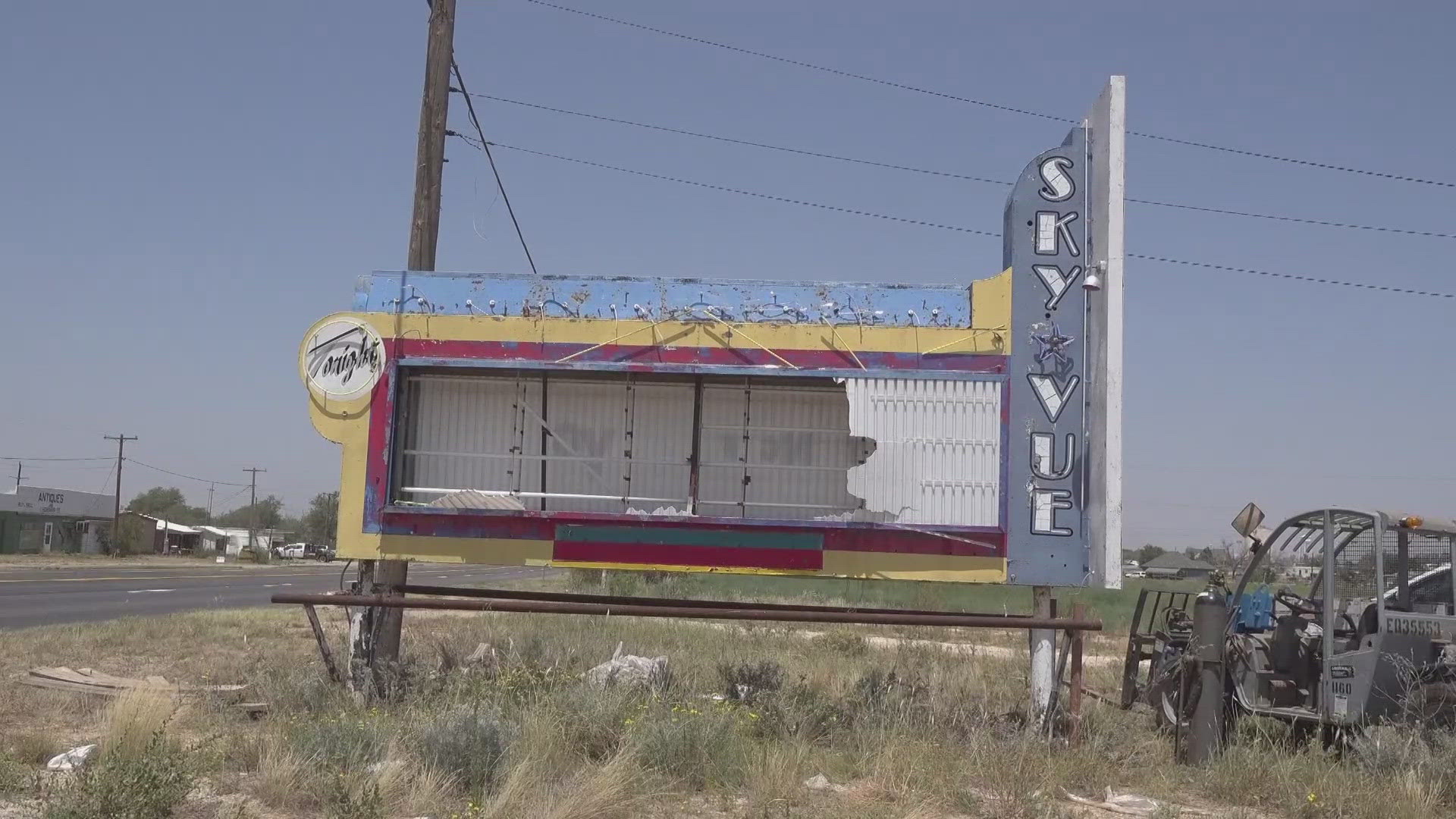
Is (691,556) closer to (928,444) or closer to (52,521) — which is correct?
(928,444)

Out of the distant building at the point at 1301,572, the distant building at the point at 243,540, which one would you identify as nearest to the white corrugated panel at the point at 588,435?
the distant building at the point at 1301,572

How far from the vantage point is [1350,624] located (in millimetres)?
10156

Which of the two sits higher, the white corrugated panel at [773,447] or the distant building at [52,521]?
the white corrugated panel at [773,447]

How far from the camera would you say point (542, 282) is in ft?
36.5

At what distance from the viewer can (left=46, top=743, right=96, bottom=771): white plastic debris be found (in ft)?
26.3

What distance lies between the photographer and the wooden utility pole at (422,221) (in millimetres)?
11414

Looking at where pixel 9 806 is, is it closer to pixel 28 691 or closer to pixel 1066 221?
pixel 28 691

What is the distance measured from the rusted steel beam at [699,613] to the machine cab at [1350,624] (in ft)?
5.84

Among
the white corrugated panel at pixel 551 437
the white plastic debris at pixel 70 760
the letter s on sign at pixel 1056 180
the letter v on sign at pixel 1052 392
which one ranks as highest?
the letter s on sign at pixel 1056 180

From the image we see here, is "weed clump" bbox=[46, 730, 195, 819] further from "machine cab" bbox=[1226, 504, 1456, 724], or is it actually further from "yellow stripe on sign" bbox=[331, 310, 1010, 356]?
"machine cab" bbox=[1226, 504, 1456, 724]

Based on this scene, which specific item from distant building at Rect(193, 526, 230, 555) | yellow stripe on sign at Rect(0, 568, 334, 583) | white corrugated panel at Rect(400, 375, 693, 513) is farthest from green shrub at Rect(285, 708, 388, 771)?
distant building at Rect(193, 526, 230, 555)

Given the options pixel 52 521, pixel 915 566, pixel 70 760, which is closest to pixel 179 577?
pixel 52 521

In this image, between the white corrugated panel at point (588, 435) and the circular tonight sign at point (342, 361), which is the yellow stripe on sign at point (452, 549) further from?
the circular tonight sign at point (342, 361)

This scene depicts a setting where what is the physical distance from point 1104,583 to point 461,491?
A: 5804 millimetres
